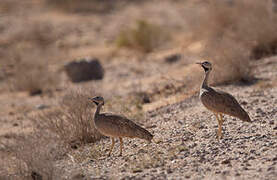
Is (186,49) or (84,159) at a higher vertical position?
(186,49)

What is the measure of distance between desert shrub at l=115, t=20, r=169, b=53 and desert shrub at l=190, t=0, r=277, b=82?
136 centimetres

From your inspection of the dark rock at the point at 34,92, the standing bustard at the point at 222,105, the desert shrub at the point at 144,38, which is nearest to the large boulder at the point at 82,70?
the dark rock at the point at 34,92

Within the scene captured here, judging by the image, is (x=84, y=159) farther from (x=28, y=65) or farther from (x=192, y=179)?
(x=28, y=65)

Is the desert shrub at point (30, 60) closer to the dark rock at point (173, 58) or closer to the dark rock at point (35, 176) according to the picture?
the dark rock at point (173, 58)

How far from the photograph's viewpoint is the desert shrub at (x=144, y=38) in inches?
707

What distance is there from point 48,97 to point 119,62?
4278 millimetres

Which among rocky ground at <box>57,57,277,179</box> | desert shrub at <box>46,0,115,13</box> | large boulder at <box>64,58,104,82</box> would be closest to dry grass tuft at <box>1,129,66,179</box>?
rocky ground at <box>57,57,277,179</box>

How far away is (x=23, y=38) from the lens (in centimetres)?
2084

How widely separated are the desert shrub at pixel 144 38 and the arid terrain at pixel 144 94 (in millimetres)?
39

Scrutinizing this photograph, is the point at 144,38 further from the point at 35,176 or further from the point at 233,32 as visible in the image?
the point at 35,176

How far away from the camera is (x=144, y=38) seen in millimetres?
18062

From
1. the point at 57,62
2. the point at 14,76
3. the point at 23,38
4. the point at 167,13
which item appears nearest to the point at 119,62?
the point at 57,62

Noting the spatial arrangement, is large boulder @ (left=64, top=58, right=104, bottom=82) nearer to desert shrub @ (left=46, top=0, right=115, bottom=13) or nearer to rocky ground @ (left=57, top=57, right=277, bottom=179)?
rocky ground @ (left=57, top=57, right=277, bottom=179)

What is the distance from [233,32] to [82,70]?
16.1ft
